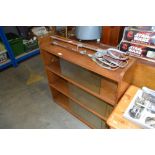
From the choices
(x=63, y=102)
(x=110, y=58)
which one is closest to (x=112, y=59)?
(x=110, y=58)

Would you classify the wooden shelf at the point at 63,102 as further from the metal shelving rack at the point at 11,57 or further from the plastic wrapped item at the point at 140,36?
the metal shelving rack at the point at 11,57

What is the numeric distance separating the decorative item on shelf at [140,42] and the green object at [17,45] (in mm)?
2051

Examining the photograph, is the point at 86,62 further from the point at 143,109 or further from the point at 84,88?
the point at 143,109

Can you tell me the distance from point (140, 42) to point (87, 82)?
520mm

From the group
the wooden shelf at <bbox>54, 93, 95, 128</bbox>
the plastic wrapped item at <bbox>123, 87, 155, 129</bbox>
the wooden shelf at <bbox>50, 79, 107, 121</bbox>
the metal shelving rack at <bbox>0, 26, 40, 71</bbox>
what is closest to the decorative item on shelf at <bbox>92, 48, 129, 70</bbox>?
the plastic wrapped item at <bbox>123, 87, 155, 129</bbox>

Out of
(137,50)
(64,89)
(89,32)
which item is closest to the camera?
(137,50)

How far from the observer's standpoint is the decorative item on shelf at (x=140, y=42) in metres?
0.95

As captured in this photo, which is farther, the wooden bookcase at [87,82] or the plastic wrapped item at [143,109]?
the wooden bookcase at [87,82]

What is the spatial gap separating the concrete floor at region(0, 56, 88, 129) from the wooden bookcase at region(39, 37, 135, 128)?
0.54ft

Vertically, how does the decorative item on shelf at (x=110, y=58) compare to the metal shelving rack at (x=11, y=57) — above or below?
above

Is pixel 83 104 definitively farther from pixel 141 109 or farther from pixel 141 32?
pixel 141 32

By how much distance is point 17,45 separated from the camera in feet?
8.55

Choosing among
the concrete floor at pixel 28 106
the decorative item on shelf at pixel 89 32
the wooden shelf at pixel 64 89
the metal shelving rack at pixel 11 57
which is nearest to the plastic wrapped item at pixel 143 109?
the wooden shelf at pixel 64 89
